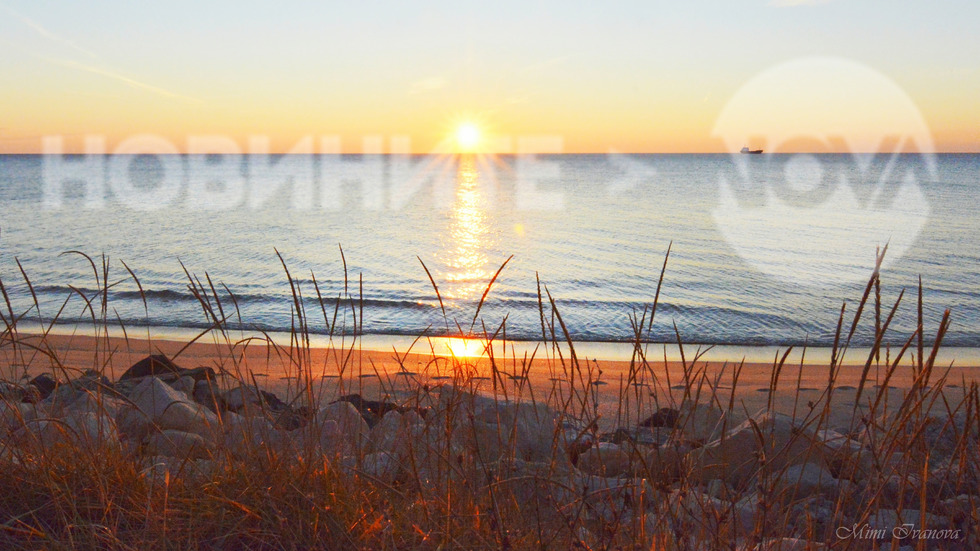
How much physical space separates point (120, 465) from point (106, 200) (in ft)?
121

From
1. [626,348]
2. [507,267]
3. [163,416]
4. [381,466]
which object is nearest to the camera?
[381,466]

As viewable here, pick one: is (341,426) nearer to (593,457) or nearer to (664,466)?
(593,457)

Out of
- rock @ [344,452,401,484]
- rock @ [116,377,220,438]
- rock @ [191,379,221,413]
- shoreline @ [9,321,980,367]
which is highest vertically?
rock @ [344,452,401,484]

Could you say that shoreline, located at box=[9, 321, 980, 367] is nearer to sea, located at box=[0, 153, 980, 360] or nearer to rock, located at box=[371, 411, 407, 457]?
sea, located at box=[0, 153, 980, 360]

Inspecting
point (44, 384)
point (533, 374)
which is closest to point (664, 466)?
point (44, 384)

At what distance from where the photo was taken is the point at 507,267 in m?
15.2

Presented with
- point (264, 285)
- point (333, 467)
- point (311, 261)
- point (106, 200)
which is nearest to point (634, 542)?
point (333, 467)

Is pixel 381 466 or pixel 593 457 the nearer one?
pixel 381 466

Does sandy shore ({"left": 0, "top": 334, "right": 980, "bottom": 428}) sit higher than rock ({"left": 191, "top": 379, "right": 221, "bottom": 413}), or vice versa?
rock ({"left": 191, "top": 379, "right": 221, "bottom": 413})

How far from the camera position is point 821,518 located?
9.36 ft

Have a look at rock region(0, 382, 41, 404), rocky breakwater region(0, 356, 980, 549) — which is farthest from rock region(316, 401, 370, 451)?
rock region(0, 382, 41, 404)

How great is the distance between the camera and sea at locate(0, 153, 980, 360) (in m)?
9.87

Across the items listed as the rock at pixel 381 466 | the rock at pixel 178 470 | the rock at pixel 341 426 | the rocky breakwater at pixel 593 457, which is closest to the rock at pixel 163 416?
the rocky breakwater at pixel 593 457

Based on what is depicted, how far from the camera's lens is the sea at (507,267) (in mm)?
9867
